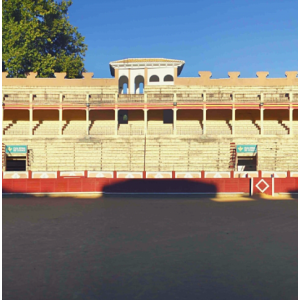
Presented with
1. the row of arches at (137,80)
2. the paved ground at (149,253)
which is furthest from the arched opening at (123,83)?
the paved ground at (149,253)

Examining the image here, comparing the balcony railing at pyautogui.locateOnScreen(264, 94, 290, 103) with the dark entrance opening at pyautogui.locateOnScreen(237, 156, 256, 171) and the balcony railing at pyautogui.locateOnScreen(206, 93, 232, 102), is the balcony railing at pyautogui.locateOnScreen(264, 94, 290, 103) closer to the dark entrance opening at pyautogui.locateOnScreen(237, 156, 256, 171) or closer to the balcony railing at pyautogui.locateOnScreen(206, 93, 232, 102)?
the balcony railing at pyautogui.locateOnScreen(206, 93, 232, 102)

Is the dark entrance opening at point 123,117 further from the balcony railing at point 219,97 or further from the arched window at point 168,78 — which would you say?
the balcony railing at point 219,97

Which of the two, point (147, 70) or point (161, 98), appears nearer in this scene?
point (161, 98)

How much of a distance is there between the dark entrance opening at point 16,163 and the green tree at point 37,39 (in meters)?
13.7

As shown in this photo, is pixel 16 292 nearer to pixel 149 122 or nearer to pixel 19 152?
pixel 19 152

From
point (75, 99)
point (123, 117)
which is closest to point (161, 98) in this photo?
point (123, 117)

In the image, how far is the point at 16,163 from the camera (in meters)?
31.3

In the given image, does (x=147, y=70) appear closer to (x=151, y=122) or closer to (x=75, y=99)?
(x=151, y=122)

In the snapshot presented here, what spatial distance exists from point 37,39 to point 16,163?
19279 mm

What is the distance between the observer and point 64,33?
45.5m

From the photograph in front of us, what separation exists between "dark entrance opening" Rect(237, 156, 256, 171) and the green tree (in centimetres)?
2426

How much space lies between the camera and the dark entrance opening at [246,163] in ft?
100

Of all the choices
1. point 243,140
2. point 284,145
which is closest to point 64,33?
point 243,140

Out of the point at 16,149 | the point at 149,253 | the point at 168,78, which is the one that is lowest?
the point at 149,253
